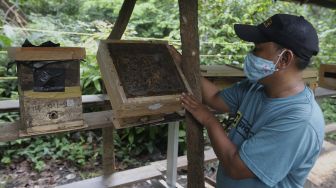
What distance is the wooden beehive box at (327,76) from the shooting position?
3.86m

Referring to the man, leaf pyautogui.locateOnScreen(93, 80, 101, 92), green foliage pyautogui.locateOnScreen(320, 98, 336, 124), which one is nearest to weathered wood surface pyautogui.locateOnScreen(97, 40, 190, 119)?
the man

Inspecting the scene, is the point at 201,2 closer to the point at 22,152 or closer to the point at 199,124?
the point at 22,152

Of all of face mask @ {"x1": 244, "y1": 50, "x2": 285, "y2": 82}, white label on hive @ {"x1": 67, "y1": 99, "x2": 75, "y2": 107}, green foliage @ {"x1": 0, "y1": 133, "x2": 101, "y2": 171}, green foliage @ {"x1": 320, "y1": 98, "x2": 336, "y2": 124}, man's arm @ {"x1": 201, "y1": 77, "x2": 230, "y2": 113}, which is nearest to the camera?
face mask @ {"x1": 244, "y1": 50, "x2": 285, "y2": 82}

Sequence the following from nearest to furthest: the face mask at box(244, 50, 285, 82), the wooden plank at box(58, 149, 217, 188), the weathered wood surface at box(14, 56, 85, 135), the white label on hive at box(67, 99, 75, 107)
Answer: the face mask at box(244, 50, 285, 82) < the weathered wood surface at box(14, 56, 85, 135) < the white label on hive at box(67, 99, 75, 107) < the wooden plank at box(58, 149, 217, 188)

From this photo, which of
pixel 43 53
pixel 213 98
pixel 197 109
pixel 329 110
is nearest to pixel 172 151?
pixel 213 98

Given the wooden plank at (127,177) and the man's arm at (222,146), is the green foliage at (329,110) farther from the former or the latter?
the man's arm at (222,146)

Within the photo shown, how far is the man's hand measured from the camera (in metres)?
1.55

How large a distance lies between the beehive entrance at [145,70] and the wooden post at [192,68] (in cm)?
14

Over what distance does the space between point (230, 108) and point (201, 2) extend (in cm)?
497

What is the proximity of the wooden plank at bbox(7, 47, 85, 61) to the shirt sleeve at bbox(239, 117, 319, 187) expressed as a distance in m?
1.04

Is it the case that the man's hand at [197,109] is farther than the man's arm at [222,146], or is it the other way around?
the man's hand at [197,109]

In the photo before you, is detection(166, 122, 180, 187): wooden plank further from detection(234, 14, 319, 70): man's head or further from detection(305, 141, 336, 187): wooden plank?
detection(234, 14, 319, 70): man's head

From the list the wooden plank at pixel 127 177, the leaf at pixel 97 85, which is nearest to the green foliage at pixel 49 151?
the leaf at pixel 97 85

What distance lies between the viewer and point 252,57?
5.03ft
